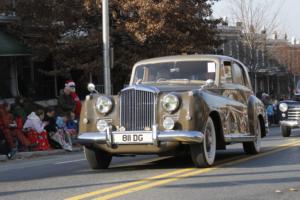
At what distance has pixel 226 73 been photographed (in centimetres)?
1198

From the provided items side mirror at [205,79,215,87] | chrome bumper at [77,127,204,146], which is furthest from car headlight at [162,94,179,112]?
side mirror at [205,79,215,87]

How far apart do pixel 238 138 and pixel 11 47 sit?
579 inches

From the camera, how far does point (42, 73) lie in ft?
91.1

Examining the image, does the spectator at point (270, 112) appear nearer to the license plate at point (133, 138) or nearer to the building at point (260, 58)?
the building at point (260, 58)

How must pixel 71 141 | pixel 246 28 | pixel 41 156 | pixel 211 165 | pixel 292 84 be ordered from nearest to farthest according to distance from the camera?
pixel 211 165, pixel 41 156, pixel 71 141, pixel 246 28, pixel 292 84

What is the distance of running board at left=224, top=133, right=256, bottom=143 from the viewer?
11.2 m

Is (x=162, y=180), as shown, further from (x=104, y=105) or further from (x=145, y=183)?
(x=104, y=105)

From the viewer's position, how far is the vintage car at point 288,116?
1983cm

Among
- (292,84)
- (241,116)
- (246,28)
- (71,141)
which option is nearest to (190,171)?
(241,116)

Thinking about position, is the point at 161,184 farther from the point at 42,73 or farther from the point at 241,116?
the point at 42,73

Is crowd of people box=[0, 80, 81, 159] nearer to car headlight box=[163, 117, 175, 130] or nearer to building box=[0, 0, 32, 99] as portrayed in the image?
building box=[0, 0, 32, 99]

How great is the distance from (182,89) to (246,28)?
3122 cm

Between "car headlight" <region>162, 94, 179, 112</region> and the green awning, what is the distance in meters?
14.6

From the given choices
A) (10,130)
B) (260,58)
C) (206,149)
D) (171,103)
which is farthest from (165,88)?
(260,58)
